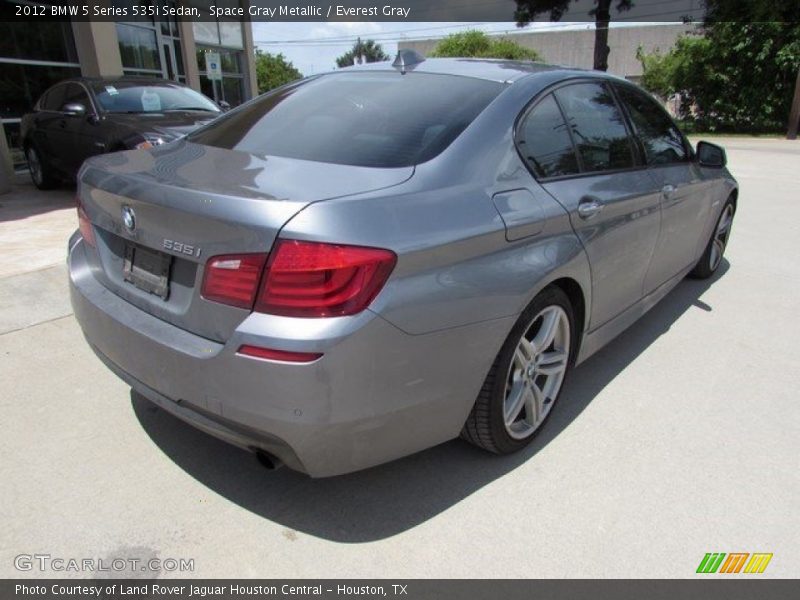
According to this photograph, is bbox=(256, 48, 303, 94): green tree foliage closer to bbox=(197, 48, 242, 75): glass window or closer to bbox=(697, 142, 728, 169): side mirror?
bbox=(197, 48, 242, 75): glass window

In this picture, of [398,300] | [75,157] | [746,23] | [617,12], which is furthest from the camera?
[617,12]

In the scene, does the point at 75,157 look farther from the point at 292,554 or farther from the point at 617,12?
the point at 617,12


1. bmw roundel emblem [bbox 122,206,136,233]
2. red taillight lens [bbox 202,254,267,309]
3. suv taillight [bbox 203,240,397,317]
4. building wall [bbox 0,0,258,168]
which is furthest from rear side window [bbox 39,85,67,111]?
suv taillight [bbox 203,240,397,317]

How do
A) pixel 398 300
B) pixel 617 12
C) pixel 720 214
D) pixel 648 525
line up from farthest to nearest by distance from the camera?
pixel 617 12, pixel 720 214, pixel 648 525, pixel 398 300

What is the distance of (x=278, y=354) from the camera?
5.91ft

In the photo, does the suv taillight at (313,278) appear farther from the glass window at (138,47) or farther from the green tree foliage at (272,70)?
the green tree foliage at (272,70)

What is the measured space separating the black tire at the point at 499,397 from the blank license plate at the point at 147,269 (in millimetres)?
1250

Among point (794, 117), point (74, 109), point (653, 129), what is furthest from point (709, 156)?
point (794, 117)

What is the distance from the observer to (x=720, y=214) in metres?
4.77

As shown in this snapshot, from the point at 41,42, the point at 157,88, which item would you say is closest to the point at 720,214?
the point at 157,88

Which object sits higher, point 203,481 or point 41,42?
point 41,42

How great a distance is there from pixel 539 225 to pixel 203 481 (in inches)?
67.0

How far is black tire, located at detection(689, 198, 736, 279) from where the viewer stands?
485cm

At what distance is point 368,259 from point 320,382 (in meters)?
0.40
